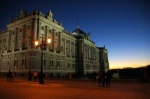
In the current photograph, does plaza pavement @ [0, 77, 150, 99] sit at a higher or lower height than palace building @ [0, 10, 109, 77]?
lower

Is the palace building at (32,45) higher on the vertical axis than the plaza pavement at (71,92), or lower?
higher

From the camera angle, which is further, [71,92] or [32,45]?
[32,45]

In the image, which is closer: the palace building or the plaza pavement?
the plaza pavement

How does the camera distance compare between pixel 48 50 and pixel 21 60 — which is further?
pixel 48 50

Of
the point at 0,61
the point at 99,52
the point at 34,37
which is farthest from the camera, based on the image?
the point at 99,52

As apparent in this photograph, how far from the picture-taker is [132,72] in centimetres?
3472

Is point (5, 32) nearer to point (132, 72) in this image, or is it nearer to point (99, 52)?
point (132, 72)

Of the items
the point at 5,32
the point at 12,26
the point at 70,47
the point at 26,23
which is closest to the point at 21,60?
the point at 26,23

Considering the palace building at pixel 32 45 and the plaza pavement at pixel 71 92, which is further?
the palace building at pixel 32 45

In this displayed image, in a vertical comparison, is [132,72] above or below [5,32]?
below

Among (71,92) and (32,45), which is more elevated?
(32,45)

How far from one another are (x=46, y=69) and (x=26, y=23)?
14.7 meters

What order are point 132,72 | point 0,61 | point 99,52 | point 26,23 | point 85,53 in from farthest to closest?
1. point 99,52
2. point 85,53
3. point 0,61
4. point 26,23
5. point 132,72

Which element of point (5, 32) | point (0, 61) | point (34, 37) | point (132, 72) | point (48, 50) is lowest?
point (132, 72)
